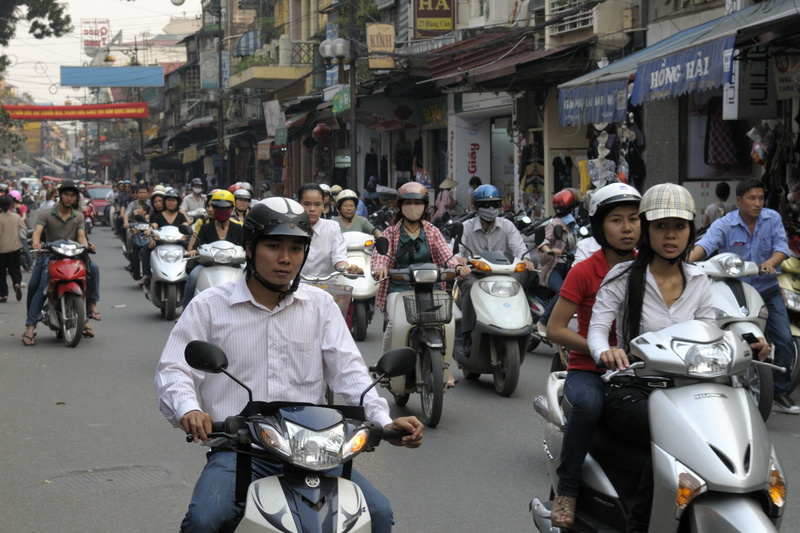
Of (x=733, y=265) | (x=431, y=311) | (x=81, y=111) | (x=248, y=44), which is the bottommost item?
(x=431, y=311)

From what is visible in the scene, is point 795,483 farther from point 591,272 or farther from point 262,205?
point 262,205

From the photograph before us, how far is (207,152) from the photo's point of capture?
57.5 meters

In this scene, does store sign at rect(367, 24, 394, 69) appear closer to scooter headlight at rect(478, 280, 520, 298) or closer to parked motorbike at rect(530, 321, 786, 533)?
scooter headlight at rect(478, 280, 520, 298)

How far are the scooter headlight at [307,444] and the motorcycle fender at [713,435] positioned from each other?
1.19 metres

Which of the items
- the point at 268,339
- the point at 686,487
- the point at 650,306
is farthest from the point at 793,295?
the point at 268,339

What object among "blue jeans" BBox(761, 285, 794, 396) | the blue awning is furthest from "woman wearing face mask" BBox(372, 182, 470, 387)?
the blue awning

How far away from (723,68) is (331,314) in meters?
8.73

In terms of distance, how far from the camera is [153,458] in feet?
23.3

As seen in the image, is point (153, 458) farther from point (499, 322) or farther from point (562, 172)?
point (562, 172)

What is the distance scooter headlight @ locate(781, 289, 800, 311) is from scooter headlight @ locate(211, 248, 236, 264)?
17.4ft

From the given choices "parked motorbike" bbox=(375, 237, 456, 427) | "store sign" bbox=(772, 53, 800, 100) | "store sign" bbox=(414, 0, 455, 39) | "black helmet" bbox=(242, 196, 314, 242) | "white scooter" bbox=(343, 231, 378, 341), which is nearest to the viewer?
"black helmet" bbox=(242, 196, 314, 242)

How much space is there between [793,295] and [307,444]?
6.78 meters

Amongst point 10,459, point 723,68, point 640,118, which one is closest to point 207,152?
point 640,118

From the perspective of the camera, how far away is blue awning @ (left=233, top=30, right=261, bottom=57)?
5129 centimetres
